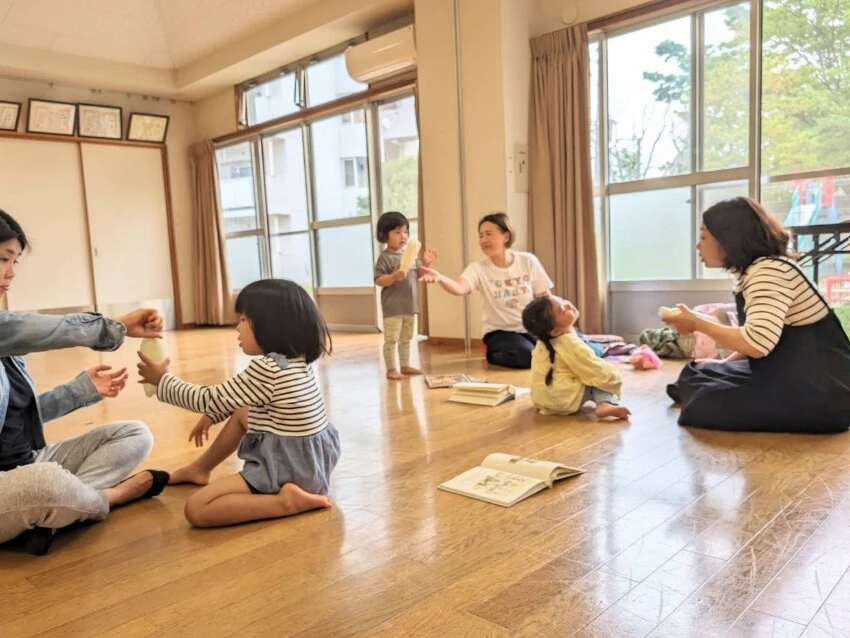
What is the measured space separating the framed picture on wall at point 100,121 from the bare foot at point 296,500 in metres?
6.99

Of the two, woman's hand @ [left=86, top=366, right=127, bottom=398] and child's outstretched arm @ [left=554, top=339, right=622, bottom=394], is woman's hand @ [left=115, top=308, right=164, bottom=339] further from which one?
child's outstretched arm @ [left=554, top=339, right=622, bottom=394]

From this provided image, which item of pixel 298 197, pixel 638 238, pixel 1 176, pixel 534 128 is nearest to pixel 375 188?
pixel 298 197

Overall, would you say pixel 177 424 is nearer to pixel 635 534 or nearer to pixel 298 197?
pixel 635 534

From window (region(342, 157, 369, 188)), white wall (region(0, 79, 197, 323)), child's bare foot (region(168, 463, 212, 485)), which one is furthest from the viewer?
white wall (region(0, 79, 197, 323))

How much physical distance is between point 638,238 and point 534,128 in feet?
3.48

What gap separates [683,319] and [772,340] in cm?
27

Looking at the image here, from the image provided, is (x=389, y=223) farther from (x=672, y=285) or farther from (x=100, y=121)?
(x=100, y=121)

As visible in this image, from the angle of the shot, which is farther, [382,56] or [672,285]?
[382,56]

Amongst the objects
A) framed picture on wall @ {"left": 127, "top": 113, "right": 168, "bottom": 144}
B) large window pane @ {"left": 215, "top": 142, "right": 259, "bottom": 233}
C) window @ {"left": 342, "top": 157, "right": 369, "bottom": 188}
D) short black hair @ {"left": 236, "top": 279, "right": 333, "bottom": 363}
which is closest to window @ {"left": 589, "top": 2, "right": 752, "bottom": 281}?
window @ {"left": 342, "top": 157, "right": 369, "bottom": 188}

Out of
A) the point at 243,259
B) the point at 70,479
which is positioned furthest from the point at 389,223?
the point at 243,259

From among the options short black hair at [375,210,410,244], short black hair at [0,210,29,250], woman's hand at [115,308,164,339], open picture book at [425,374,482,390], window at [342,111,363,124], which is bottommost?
open picture book at [425,374,482,390]

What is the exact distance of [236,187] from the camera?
780cm

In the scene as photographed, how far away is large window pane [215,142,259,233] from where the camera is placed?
7594 mm

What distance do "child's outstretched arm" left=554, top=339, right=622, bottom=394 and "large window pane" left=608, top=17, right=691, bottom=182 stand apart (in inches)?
92.3
